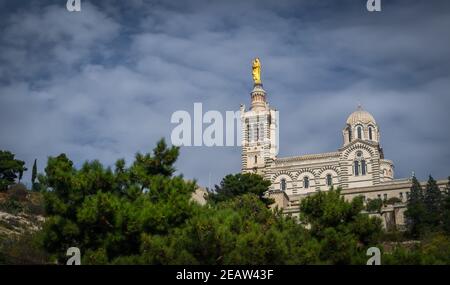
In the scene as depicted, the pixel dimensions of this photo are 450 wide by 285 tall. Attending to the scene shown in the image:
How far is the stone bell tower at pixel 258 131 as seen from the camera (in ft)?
232

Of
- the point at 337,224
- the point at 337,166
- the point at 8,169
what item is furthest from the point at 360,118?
the point at 337,224

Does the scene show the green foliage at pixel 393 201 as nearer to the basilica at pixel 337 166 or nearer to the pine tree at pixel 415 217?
the basilica at pixel 337 166

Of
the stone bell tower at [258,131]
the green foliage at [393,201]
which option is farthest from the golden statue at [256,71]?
the green foliage at [393,201]

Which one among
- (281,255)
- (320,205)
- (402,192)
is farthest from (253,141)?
(281,255)

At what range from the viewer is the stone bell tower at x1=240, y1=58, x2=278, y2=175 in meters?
70.6

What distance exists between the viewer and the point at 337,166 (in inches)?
2559

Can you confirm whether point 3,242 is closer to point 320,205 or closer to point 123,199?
point 123,199

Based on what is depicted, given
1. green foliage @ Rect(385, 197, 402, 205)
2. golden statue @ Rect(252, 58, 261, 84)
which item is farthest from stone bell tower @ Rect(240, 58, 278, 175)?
green foliage @ Rect(385, 197, 402, 205)

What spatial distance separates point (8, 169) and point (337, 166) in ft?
110

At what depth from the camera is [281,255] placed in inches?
619

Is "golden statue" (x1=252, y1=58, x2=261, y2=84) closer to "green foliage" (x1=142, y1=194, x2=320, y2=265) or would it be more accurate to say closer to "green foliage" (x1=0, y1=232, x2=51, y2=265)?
"green foliage" (x1=0, y1=232, x2=51, y2=265)

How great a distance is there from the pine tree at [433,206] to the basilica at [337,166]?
8671mm

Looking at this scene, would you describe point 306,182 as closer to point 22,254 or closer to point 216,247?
point 22,254
